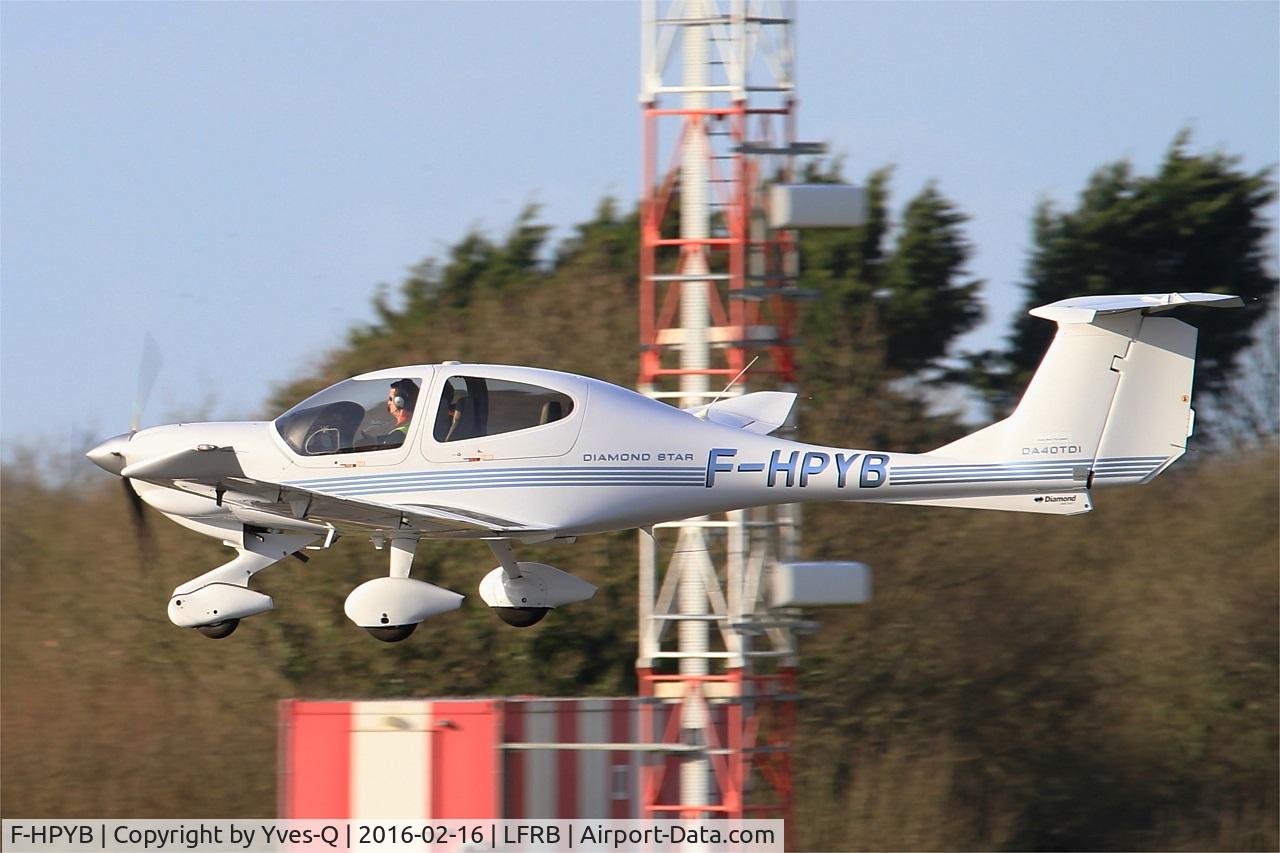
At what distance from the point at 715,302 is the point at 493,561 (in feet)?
22.1

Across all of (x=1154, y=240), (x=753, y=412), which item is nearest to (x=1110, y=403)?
(x=753, y=412)

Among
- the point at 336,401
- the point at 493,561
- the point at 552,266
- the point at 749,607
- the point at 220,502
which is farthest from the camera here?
the point at 552,266

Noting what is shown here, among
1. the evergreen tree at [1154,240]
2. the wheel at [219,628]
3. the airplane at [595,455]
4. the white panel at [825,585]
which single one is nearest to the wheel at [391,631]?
the airplane at [595,455]

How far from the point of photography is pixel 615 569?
23781 millimetres

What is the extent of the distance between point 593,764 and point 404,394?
5.73 metres

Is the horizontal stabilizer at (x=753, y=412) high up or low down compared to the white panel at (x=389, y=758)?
up

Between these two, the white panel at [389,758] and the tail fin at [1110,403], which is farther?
the white panel at [389,758]

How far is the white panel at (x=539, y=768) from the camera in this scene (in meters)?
16.4

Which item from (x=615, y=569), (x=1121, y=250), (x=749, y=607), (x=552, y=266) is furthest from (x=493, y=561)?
(x=1121, y=250)

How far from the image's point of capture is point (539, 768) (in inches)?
648

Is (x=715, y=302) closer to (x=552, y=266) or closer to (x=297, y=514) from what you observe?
(x=297, y=514)

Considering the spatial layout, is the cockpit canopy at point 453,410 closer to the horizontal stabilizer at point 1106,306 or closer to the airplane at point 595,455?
the airplane at point 595,455

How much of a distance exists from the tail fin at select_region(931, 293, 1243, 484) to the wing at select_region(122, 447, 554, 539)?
10.9 ft

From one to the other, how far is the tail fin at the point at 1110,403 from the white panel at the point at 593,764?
5875mm
